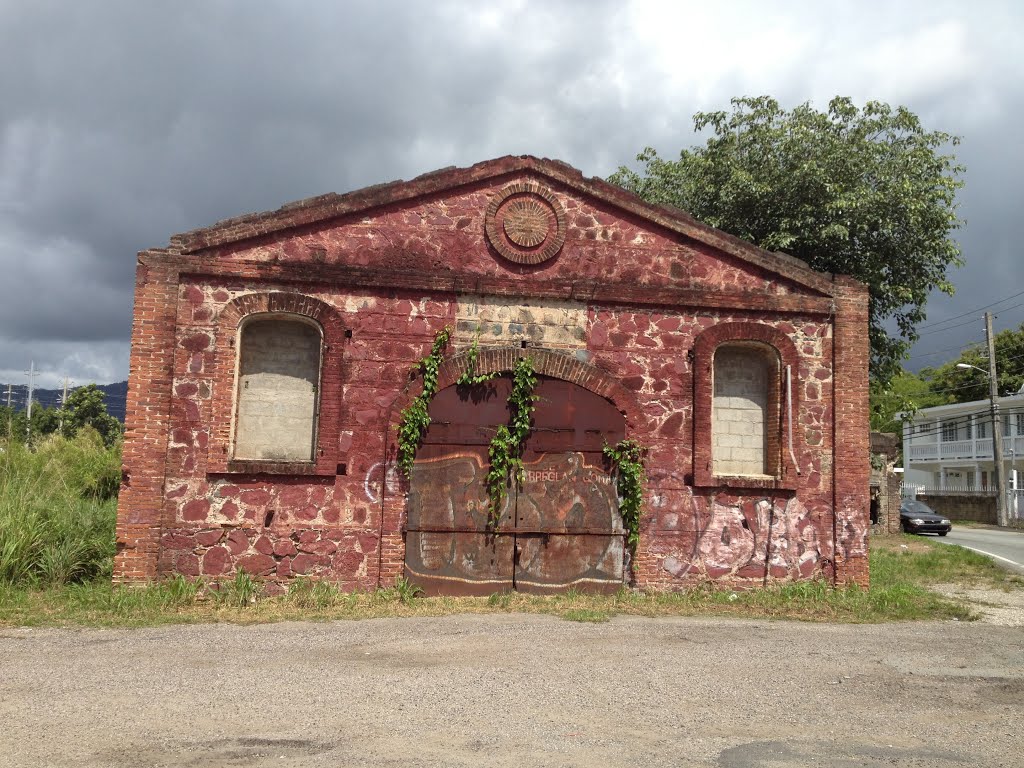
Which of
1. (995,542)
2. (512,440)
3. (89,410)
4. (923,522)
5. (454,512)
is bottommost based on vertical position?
(995,542)

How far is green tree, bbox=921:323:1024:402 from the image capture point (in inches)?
1997

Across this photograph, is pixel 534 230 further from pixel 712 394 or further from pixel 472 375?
pixel 712 394

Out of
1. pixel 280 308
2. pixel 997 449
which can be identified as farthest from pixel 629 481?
pixel 997 449

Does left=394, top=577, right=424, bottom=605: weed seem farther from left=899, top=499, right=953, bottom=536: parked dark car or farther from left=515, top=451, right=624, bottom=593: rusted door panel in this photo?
left=899, top=499, right=953, bottom=536: parked dark car

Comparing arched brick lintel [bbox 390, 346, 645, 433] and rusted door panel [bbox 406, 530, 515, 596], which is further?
arched brick lintel [bbox 390, 346, 645, 433]

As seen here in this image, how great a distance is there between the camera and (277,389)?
10.7 m

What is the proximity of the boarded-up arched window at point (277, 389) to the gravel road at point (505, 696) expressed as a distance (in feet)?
8.42

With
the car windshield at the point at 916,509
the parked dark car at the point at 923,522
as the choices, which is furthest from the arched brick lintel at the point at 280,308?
the car windshield at the point at 916,509

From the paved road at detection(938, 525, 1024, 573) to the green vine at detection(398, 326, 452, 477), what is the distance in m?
13.4

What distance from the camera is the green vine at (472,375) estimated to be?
1076cm

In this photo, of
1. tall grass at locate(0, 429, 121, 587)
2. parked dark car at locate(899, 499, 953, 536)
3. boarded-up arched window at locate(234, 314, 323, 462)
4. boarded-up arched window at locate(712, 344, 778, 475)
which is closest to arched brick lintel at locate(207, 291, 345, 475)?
boarded-up arched window at locate(234, 314, 323, 462)

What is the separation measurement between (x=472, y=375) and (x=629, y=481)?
8.28 feet

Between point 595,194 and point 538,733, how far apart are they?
25.6 ft

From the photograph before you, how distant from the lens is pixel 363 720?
5.51 meters
